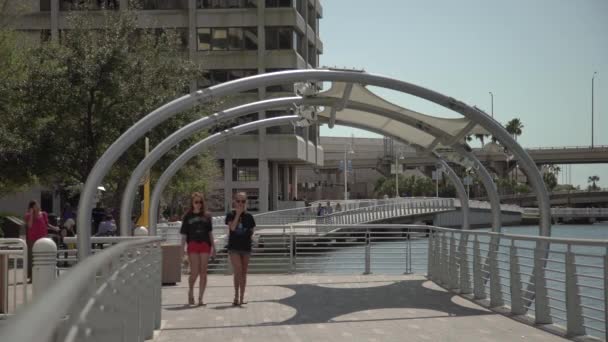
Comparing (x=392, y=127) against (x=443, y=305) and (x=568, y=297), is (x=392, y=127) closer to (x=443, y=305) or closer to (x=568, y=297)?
(x=443, y=305)

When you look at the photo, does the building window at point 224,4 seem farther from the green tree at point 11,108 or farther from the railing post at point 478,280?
the railing post at point 478,280

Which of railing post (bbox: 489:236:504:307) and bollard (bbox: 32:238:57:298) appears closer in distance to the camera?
bollard (bbox: 32:238:57:298)

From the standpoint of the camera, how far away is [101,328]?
14.6 feet

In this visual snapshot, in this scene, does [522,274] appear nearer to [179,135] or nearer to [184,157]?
[179,135]

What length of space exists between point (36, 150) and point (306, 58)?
158ft

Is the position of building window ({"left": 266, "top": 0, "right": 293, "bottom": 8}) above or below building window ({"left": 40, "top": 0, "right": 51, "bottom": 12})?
above

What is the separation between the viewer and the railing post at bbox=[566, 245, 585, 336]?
10.8 meters

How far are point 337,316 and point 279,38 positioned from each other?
56.7m

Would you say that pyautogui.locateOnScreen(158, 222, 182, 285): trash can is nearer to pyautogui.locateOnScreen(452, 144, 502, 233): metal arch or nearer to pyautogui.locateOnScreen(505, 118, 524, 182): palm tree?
pyautogui.locateOnScreen(452, 144, 502, 233): metal arch

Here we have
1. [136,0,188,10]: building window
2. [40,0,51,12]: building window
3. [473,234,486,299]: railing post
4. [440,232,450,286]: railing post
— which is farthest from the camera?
[136,0,188,10]: building window

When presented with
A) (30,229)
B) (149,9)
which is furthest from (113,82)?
(149,9)

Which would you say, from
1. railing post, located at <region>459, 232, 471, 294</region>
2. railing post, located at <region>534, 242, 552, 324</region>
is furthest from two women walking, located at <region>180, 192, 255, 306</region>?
railing post, located at <region>534, 242, 552, 324</region>

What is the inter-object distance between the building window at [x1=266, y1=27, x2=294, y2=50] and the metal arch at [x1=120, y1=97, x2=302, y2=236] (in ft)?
164

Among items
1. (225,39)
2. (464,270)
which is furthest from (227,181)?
(464,270)
